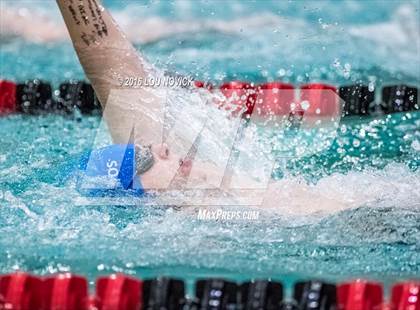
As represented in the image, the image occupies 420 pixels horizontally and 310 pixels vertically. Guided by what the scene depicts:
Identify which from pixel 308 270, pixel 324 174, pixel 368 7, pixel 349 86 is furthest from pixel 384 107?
pixel 308 270

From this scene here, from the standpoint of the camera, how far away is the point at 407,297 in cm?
248

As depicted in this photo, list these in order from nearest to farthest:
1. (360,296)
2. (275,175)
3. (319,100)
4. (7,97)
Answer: (360,296)
(275,175)
(319,100)
(7,97)

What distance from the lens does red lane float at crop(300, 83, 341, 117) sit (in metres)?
4.75

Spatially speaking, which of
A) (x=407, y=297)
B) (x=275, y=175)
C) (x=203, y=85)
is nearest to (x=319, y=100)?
(x=203, y=85)

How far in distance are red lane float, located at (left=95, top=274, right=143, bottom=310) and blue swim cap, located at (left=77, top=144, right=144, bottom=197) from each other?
0.79 m

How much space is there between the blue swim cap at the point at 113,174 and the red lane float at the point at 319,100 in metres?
1.54

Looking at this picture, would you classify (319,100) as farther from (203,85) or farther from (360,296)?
(360,296)

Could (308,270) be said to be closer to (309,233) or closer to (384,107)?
(309,233)

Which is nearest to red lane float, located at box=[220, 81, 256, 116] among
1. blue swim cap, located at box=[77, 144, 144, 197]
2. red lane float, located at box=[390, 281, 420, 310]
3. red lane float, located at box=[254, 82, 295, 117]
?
red lane float, located at box=[254, 82, 295, 117]

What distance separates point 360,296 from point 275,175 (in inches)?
50.0

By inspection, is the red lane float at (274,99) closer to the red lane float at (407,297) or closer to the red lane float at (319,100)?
A: the red lane float at (319,100)

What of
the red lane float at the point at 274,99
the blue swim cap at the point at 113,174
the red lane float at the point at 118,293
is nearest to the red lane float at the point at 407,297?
the red lane float at the point at 118,293

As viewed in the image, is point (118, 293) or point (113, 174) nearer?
point (118, 293)

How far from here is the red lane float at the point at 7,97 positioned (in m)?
4.92
